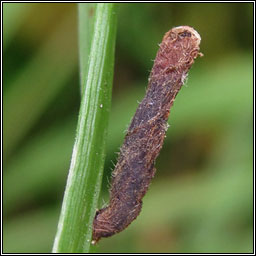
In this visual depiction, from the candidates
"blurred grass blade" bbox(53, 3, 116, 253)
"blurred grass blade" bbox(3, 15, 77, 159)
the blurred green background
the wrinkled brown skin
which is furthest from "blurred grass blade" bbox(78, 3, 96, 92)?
"blurred grass blade" bbox(3, 15, 77, 159)

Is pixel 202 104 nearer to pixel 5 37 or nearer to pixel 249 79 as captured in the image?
pixel 249 79

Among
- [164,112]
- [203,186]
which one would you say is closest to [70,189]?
[164,112]

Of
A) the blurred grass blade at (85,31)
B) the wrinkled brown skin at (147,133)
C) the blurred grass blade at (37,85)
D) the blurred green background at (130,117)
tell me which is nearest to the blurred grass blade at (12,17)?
the blurred green background at (130,117)

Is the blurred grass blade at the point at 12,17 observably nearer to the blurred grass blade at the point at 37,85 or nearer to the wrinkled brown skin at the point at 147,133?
the blurred grass blade at the point at 37,85

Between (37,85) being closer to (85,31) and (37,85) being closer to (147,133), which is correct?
(85,31)

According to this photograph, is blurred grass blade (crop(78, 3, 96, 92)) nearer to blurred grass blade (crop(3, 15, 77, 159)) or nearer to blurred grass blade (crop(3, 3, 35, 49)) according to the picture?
blurred grass blade (crop(3, 3, 35, 49))
